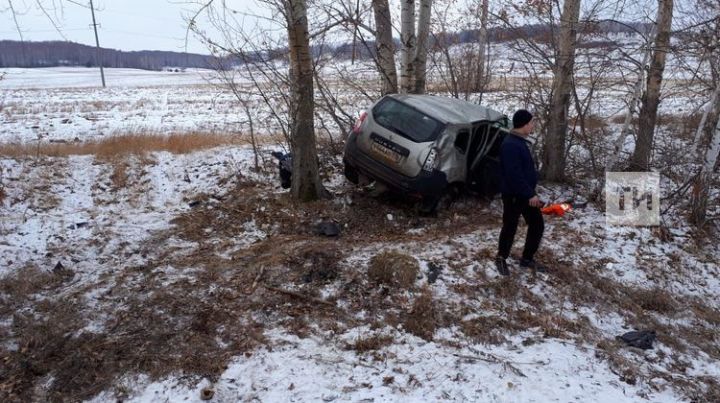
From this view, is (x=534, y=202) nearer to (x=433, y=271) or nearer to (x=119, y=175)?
(x=433, y=271)

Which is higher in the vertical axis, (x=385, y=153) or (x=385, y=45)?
(x=385, y=45)

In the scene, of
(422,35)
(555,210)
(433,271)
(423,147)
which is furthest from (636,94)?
(433,271)

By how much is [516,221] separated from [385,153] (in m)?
2.36

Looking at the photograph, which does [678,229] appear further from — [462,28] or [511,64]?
[462,28]

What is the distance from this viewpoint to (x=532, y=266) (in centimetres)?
582

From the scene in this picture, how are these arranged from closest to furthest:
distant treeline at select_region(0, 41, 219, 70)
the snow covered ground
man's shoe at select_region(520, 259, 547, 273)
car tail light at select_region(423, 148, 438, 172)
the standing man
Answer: the snow covered ground < the standing man < man's shoe at select_region(520, 259, 547, 273) < car tail light at select_region(423, 148, 438, 172) < distant treeline at select_region(0, 41, 219, 70)

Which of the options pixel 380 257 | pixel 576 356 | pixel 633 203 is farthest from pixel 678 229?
pixel 380 257

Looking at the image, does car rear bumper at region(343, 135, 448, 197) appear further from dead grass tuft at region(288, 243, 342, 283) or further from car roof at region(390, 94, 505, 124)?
dead grass tuft at region(288, 243, 342, 283)

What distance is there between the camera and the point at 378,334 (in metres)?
4.56

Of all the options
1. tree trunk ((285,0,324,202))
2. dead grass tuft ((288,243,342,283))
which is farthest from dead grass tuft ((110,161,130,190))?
dead grass tuft ((288,243,342,283))

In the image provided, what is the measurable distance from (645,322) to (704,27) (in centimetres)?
597

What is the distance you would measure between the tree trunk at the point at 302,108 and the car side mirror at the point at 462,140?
87.2 inches

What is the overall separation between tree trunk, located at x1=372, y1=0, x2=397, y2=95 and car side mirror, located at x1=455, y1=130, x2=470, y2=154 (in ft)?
10.8

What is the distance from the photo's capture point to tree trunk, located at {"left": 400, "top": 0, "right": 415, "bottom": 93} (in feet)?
30.6
